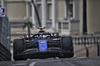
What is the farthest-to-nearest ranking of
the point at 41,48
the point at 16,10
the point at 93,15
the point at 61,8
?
Answer: the point at 16,10 < the point at 61,8 < the point at 93,15 < the point at 41,48

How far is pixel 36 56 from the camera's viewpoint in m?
16.3

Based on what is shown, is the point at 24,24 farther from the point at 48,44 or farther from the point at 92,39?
the point at 48,44

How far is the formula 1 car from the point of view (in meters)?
16.2

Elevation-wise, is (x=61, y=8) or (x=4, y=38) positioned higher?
(x=61, y=8)

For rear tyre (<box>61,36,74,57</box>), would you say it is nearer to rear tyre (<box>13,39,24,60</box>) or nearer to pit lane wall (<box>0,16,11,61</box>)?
rear tyre (<box>13,39,24,60</box>)

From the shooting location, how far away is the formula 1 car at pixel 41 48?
16.2 meters

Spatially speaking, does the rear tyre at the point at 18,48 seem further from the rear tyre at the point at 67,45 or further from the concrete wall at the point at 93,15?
the concrete wall at the point at 93,15

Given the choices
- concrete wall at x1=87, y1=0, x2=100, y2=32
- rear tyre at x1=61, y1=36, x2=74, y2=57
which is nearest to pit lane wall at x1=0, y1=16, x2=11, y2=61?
rear tyre at x1=61, y1=36, x2=74, y2=57

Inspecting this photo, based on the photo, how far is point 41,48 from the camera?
1628cm

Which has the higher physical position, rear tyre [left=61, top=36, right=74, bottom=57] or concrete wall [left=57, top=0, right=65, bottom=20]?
concrete wall [left=57, top=0, right=65, bottom=20]

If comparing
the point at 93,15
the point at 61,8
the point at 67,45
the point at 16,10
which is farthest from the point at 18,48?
the point at 16,10

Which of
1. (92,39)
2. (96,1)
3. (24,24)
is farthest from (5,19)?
(24,24)

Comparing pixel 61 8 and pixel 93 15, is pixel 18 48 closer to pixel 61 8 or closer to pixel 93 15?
pixel 93 15

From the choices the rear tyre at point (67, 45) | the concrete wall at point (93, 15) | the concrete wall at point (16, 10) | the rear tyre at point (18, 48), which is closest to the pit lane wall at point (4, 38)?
the rear tyre at point (18, 48)
